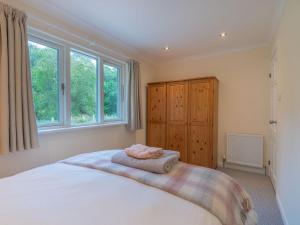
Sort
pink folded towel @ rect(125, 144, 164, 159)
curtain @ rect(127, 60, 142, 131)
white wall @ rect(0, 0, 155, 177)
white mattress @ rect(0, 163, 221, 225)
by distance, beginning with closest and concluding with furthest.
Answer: white mattress @ rect(0, 163, 221, 225)
pink folded towel @ rect(125, 144, 164, 159)
white wall @ rect(0, 0, 155, 177)
curtain @ rect(127, 60, 142, 131)

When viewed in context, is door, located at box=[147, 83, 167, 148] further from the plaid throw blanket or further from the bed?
the bed

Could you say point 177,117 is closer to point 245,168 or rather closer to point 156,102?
point 156,102

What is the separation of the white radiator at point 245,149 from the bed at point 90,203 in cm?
288

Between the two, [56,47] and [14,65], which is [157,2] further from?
[14,65]

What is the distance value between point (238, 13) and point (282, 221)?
244 centimetres

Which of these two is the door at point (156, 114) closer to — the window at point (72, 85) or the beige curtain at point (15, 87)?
the window at point (72, 85)

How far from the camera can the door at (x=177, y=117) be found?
3.57 meters

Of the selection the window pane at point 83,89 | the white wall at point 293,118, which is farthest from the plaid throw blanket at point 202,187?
the window pane at point 83,89

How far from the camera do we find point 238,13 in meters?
2.23

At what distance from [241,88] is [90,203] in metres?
3.48

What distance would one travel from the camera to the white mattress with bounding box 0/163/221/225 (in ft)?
2.54

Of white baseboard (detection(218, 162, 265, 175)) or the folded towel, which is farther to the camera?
white baseboard (detection(218, 162, 265, 175))

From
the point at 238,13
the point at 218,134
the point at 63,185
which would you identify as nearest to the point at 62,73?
the point at 63,185

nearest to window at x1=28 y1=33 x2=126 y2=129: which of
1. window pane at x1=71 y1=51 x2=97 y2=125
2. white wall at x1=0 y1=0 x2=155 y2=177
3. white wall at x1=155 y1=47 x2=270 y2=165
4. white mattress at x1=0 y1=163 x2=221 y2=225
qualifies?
window pane at x1=71 y1=51 x2=97 y2=125
